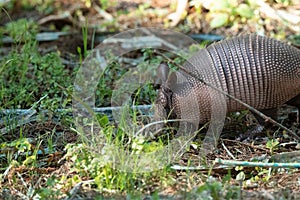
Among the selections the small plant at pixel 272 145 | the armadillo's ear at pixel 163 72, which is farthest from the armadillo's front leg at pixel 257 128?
the armadillo's ear at pixel 163 72

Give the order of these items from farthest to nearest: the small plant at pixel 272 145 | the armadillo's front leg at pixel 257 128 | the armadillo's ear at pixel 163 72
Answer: the armadillo's front leg at pixel 257 128
the armadillo's ear at pixel 163 72
the small plant at pixel 272 145

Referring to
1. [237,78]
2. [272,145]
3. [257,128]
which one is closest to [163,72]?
[237,78]

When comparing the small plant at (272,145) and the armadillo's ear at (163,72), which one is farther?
the armadillo's ear at (163,72)

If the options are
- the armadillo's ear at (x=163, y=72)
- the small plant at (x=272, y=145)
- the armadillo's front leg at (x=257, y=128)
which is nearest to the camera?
the small plant at (x=272, y=145)

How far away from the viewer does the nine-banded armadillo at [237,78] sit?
5238 mm

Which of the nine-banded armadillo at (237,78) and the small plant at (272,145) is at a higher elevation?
the nine-banded armadillo at (237,78)

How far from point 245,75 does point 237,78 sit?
0.27 feet

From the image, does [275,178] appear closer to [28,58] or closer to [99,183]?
[99,183]

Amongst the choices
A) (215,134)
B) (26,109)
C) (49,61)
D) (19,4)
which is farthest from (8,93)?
(19,4)

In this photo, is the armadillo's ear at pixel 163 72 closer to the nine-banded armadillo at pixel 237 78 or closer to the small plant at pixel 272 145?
the nine-banded armadillo at pixel 237 78

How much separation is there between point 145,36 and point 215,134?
327 cm

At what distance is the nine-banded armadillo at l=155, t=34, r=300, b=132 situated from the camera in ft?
17.2

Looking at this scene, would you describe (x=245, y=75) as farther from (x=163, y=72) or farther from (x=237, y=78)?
(x=163, y=72)

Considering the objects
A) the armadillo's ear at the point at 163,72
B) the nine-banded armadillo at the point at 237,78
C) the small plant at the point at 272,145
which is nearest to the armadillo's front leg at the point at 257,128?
the nine-banded armadillo at the point at 237,78
